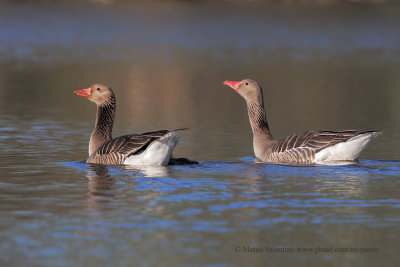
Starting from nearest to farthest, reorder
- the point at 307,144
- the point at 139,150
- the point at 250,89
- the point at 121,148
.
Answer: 1. the point at 139,150
2. the point at 121,148
3. the point at 307,144
4. the point at 250,89

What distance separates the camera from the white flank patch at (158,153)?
48.9ft

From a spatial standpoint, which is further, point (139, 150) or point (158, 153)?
point (139, 150)

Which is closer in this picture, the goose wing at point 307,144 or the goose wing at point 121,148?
the goose wing at point 121,148

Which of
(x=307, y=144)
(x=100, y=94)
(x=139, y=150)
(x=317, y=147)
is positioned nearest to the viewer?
(x=139, y=150)

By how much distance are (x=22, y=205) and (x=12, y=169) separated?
3333mm

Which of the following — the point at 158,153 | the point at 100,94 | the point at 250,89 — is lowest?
the point at 158,153

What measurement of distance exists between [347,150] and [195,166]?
294 cm

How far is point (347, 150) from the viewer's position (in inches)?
619

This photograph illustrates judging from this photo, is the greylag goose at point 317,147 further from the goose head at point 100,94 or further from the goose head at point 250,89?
the goose head at point 100,94

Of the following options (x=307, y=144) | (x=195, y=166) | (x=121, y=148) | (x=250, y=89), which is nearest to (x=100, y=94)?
(x=121, y=148)

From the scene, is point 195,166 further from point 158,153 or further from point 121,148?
point 121,148

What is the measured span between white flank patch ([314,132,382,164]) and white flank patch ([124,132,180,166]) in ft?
9.59

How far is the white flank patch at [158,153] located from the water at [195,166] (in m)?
0.25

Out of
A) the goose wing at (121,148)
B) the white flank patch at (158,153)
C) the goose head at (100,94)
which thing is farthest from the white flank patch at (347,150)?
the goose head at (100,94)
